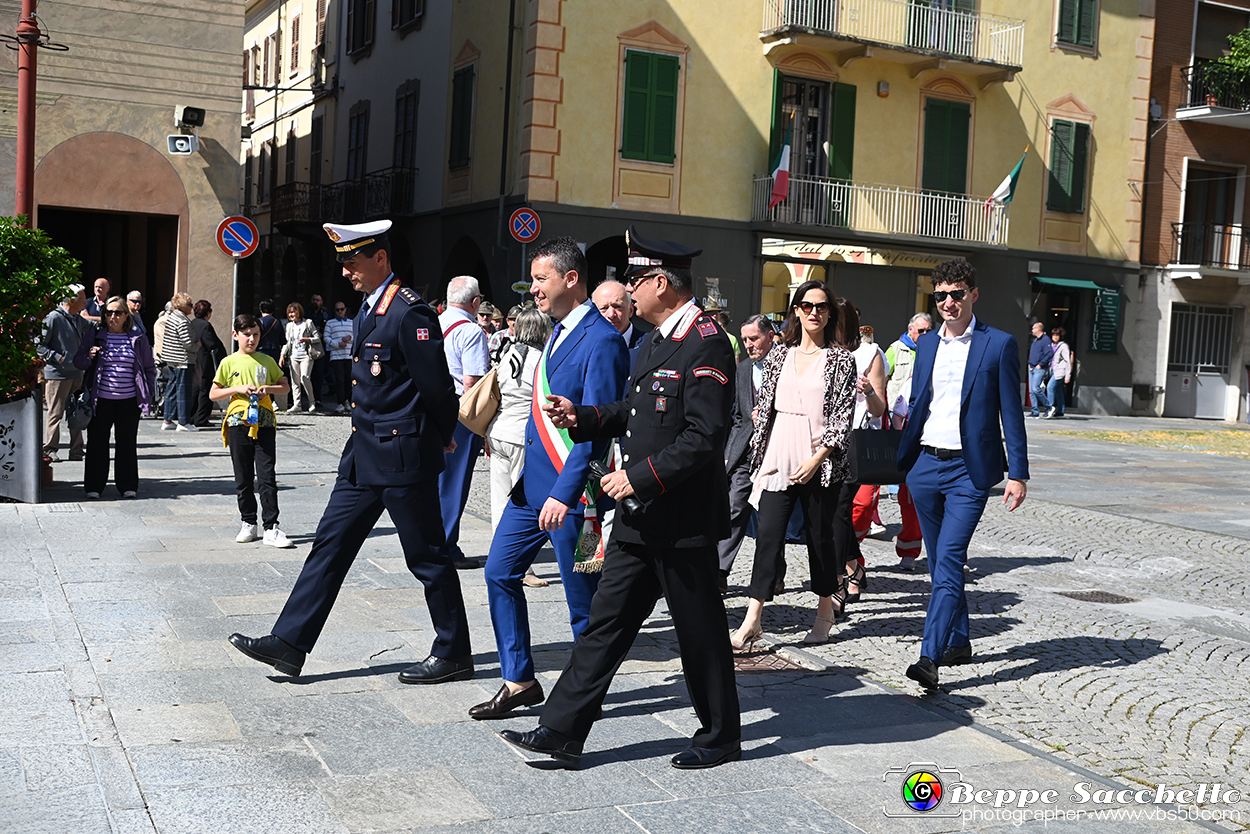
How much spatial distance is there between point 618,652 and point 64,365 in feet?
33.6

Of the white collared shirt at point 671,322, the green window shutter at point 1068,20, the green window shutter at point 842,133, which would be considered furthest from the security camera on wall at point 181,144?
the green window shutter at point 1068,20

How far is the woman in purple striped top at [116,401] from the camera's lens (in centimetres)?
1081

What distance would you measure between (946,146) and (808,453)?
73.3 feet

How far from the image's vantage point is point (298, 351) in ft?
68.0

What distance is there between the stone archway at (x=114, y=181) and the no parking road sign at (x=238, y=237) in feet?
14.4

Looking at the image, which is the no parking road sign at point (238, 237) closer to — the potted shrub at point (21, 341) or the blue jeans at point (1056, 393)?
the potted shrub at point (21, 341)

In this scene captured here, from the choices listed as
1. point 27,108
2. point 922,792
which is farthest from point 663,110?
point 922,792

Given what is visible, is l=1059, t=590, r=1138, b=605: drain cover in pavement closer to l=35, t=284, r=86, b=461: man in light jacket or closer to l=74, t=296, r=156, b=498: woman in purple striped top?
l=74, t=296, r=156, b=498: woman in purple striped top

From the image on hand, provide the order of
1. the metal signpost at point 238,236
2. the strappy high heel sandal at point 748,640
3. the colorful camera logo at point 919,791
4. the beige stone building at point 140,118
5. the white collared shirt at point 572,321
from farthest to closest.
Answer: the beige stone building at point 140,118 < the metal signpost at point 238,236 < the strappy high heel sandal at point 748,640 < the white collared shirt at point 572,321 < the colorful camera logo at point 919,791

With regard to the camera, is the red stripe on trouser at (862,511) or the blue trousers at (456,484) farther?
the red stripe on trouser at (862,511)

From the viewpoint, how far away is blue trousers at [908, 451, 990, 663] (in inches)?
229

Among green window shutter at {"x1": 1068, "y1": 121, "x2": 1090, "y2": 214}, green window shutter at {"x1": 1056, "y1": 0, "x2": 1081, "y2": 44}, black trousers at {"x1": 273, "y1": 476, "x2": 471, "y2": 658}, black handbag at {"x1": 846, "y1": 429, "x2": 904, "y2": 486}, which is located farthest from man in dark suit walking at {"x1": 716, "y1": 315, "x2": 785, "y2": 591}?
green window shutter at {"x1": 1056, "y1": 0, "x2": 1081, "y2": 44}

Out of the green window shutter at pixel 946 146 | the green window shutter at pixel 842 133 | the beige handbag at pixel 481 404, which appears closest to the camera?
the beige handbag at pixel 481 404

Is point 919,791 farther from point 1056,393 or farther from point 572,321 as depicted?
point 1056,393
